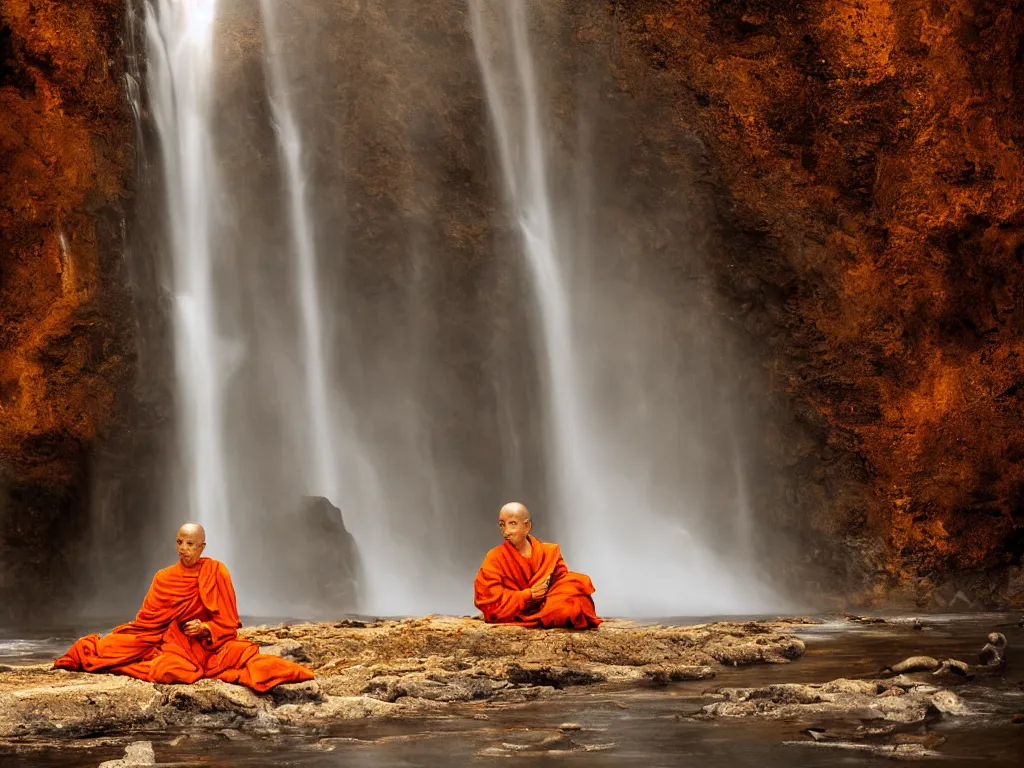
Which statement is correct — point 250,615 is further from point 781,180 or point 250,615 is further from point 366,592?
point 781,180

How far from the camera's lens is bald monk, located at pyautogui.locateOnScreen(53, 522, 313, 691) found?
8648mm

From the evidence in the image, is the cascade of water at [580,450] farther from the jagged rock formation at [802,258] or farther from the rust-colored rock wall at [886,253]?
the rust-colored rock wall at [886,253]

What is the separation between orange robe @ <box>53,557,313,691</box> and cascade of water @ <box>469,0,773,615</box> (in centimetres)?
1124

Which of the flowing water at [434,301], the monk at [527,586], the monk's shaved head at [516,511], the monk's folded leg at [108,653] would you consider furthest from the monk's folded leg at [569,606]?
the flowing water at [434,301]

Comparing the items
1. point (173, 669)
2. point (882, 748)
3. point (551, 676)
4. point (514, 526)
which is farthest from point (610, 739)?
point (514, 526)

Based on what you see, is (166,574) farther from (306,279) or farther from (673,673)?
(306,279)

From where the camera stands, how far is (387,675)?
30.6 feet

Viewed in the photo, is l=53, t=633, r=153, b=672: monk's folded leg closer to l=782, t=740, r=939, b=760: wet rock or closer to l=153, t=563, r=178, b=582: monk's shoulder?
l=153, t=563, r=178, b=582: monk's shoulder

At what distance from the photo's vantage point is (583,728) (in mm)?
7527

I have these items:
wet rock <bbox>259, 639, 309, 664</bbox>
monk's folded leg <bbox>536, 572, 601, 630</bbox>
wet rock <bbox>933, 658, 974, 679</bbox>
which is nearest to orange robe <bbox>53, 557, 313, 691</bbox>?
wet rock <bbox>259, 639, 309, 664</bbox>

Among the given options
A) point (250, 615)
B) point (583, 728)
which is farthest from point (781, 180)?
point (583, 728)

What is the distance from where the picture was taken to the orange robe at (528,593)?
450 inches

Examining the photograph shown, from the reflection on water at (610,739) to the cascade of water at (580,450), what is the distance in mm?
10999

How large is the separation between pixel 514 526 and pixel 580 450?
1179 centimetres
